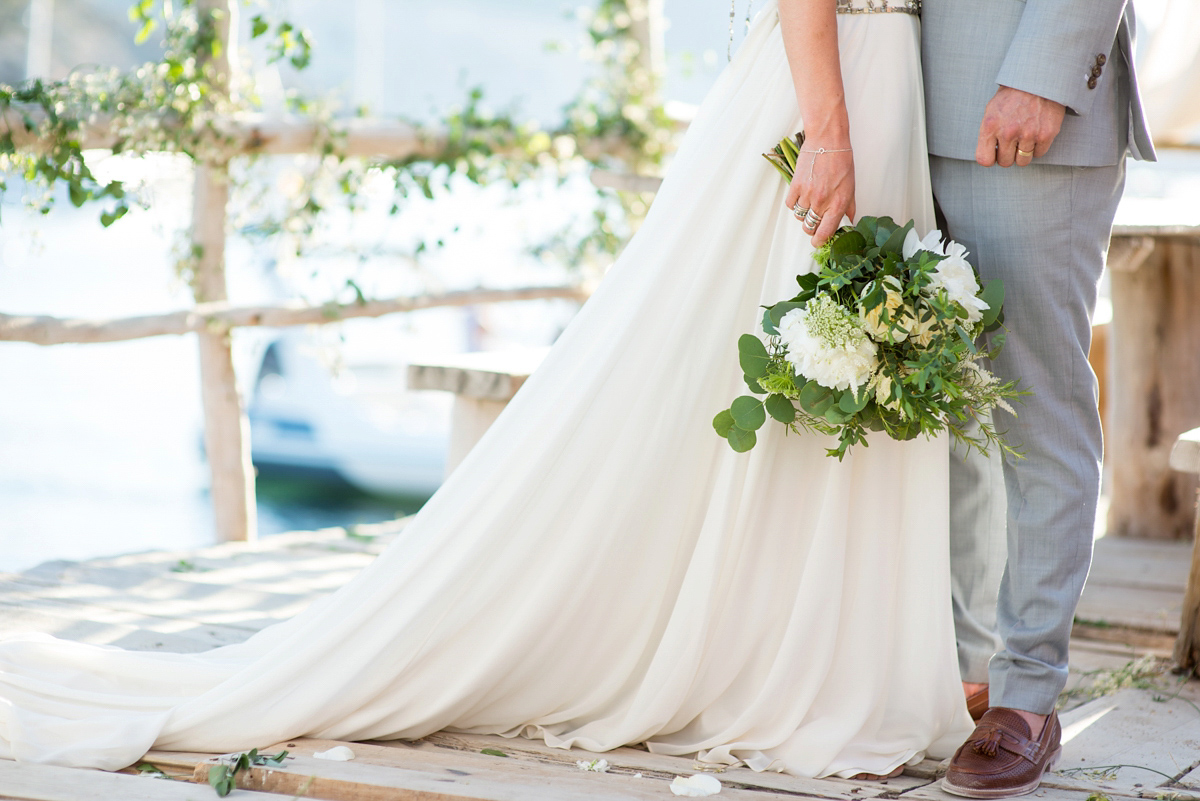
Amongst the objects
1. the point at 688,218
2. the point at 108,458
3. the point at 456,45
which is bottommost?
the point at 108,458

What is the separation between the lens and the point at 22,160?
9.02ft

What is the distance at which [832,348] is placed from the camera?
149 centimetres

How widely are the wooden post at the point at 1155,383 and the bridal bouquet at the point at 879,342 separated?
6.97 feet

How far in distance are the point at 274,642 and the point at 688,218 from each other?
1.03 meters

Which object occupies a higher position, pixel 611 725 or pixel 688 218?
pixel 688 218

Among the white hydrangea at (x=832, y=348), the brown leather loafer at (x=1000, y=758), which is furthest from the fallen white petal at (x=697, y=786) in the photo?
the white hydrangea at (x=832, y=348)

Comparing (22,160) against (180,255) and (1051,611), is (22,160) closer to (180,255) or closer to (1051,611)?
(180,255)

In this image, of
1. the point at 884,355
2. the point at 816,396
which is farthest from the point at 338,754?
the point at 884,355

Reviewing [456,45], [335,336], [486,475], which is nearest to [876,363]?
[486,475]

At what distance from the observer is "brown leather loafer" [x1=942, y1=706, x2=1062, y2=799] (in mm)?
1525

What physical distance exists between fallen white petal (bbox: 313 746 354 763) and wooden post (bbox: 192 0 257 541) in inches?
84.9

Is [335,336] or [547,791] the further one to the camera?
[335,336]

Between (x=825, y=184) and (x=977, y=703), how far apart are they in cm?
99

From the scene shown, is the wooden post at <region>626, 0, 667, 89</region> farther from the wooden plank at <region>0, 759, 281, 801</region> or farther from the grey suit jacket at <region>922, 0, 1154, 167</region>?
the wooden plank at <region>0, 759, 281, 801</region>
